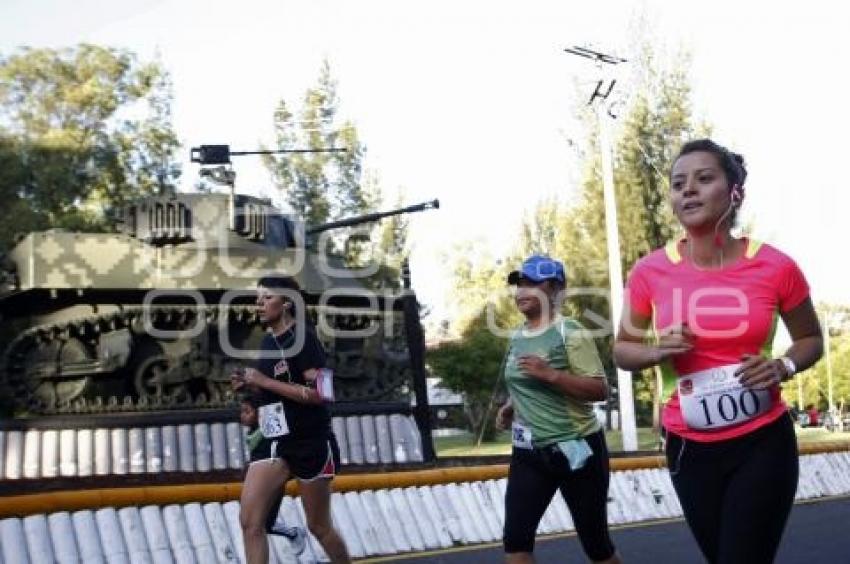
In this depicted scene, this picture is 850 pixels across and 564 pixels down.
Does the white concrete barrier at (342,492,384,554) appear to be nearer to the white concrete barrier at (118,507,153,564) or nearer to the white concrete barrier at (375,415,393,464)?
the white concrete barrier at (118,507,153,564)

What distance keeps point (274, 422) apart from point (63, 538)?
199cm

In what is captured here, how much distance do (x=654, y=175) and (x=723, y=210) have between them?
33869 mm

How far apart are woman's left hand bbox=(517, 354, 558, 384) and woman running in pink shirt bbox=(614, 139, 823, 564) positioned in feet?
4.02

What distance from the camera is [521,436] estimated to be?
540 cm

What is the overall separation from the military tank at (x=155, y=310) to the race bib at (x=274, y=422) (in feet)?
39.8

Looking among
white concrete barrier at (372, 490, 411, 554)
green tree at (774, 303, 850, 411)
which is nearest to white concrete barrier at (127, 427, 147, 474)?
white concrete barrier at (372, 490, 411, 554)

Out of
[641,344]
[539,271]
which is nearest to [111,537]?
[539,271]

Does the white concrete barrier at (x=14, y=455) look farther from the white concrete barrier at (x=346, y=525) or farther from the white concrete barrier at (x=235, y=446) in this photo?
the white concrete barrier at (x=346, y=525)

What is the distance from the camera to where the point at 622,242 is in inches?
1448

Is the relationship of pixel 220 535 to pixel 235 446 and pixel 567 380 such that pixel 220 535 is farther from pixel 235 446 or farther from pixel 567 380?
pixel 235 446

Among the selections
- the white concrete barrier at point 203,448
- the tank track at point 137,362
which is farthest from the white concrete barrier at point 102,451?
the tank track at point 137,362

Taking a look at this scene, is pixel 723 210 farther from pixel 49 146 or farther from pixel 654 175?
pixel 49 146

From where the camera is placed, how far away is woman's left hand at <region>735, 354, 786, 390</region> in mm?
3613

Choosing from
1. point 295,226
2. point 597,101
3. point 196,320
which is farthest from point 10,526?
point 597,101
